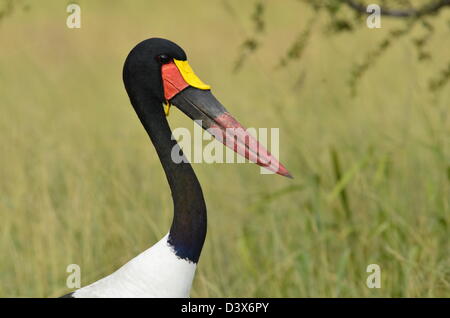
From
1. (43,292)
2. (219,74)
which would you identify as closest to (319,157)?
(43,292)

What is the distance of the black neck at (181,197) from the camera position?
120 inches

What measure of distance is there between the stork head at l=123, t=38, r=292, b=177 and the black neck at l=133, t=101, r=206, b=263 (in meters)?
0.04

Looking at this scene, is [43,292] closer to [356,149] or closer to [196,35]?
[356,149]

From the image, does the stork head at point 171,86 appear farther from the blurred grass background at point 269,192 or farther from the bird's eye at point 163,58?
the blurred grass background at point 269,192

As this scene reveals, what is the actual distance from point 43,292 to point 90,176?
3.47ft

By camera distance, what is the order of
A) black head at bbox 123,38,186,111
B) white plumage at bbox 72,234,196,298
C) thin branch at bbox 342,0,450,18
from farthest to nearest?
1. thin branch at bbox 342,0,450,18
2. black head at bbox 123,38,186,111
3. white plumage at bbox 72,234,196,298

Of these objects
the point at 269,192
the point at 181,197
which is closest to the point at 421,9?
the point at 269,192

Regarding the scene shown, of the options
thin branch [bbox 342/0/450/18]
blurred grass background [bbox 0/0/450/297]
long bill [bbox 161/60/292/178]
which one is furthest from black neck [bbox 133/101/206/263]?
thin branch [bbox 342/0/450/18]

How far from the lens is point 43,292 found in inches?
179

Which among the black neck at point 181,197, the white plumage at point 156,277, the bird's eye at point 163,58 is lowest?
the white plumage at point 156,277

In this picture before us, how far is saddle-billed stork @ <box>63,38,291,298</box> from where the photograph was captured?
3.03 meters

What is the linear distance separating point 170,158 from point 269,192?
265 cm

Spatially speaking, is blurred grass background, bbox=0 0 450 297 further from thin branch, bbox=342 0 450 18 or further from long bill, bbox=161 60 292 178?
long bill, bbox=161 60 292 178

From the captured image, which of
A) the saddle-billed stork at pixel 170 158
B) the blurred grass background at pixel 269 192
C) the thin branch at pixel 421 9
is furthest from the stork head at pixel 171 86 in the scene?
the thin branch at pixel 421 9
